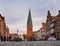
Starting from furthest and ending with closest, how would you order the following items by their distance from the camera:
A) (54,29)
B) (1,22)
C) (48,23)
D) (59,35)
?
(48,23), (1,22), (54,29), (59,35)

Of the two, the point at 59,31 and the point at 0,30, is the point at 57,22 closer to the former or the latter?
the point at 59,31

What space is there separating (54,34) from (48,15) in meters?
25.6

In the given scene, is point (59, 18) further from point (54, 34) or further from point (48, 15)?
point (48, 15)

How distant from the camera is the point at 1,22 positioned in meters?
153

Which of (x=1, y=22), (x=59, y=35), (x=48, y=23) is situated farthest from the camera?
(x=48, y=23)

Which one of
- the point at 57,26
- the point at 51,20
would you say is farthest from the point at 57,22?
the point at 51,20

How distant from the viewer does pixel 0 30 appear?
14575 cm

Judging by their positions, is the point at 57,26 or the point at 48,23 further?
the point at 48,23

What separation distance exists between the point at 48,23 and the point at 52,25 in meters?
16.6

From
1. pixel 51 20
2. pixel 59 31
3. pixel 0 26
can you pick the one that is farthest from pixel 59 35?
pixel 0 26

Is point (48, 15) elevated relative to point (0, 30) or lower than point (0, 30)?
elevated

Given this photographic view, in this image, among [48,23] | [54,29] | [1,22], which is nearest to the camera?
[54,29]

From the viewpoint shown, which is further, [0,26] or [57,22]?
[0,26]

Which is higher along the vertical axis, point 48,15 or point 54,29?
point 48,15
